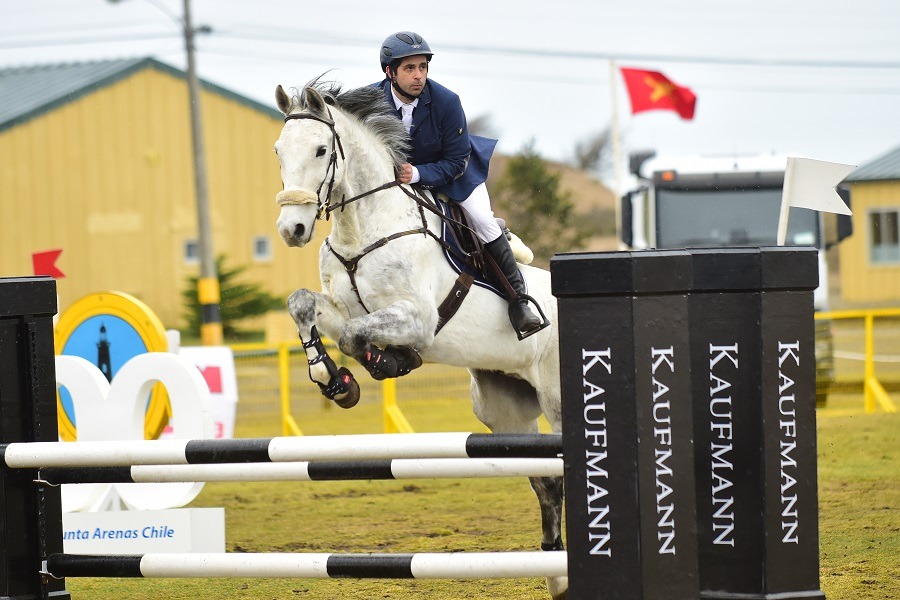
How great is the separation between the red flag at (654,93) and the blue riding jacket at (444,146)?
1150 cm

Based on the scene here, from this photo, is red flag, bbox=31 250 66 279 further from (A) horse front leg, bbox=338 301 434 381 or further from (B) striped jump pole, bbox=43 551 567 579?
(B) striped jump pole, bbox=43 551 567 579

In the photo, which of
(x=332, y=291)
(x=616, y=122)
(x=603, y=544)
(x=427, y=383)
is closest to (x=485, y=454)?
(x=603, y=544)

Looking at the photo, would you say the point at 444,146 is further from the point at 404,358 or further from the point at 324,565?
the point at 324,565

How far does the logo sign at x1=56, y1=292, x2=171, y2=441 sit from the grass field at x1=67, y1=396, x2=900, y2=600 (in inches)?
41.2

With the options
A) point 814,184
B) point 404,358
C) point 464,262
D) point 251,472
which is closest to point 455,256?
point 464,262

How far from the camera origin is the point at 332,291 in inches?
182

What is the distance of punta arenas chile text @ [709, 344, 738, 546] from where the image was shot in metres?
2.97

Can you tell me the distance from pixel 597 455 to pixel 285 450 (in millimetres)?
825

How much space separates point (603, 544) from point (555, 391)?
7.23ft

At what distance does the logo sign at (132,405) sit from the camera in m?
5.92

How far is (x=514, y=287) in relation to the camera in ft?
15.9

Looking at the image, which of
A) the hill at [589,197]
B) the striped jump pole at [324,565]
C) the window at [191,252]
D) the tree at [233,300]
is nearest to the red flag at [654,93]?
the tree at [233,300]

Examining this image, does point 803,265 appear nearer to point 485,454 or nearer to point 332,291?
point 485,454

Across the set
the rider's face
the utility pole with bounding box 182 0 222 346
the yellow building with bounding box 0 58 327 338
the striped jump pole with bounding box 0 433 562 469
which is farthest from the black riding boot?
the yellow building with bounding box 0 58 327 338
